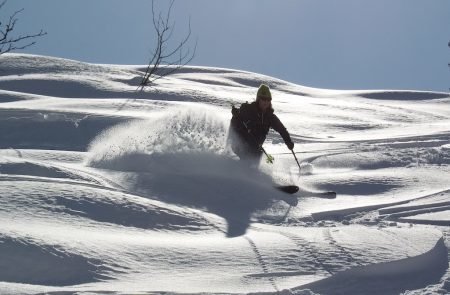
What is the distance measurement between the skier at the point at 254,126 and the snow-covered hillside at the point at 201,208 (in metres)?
0.18

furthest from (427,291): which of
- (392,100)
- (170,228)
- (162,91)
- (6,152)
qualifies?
(392,100)

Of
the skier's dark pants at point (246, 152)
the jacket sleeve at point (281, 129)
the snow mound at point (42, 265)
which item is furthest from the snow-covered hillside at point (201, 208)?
the jacket sleeve at point (281, 129)

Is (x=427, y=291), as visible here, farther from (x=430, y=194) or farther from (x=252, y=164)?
(x=252, y=164)

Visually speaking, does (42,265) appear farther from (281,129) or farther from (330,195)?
(281,129)

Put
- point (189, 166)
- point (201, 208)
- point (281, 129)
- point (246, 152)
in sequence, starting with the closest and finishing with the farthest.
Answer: point (201, 208)
point (189, 166)
point (246, 152)
point (281, 129)

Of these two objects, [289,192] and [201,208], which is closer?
[201,208]

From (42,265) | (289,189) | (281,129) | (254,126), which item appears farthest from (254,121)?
(42,265)

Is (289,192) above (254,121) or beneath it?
beneath

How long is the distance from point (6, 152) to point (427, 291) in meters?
5.07

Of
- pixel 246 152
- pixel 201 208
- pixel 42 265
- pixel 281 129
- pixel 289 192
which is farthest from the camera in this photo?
pixel 281 129

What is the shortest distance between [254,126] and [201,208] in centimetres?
275

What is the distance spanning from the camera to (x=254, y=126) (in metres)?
8.67

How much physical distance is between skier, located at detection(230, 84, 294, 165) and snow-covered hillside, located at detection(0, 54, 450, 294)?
0.18 m

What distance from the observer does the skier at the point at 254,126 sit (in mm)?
8430
